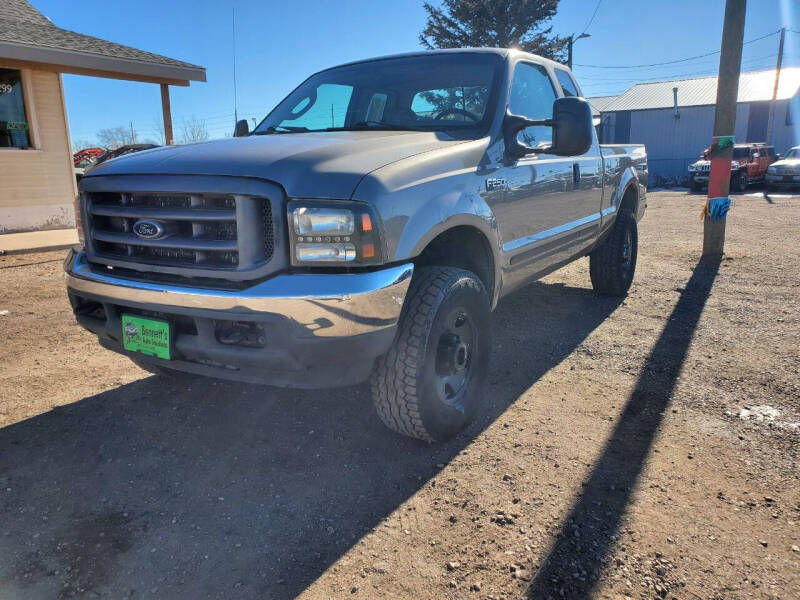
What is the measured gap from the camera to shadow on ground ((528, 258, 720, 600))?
1993 millimetres

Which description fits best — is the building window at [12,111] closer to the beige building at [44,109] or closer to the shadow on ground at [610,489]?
the beige building at [44,109]

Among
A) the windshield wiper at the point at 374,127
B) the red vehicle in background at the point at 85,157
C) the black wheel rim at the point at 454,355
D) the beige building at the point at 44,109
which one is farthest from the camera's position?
the red vehicle in background at the point at 85,157

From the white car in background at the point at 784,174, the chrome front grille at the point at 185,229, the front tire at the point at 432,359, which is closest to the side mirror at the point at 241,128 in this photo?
the chrome front grille at the point at 185,229

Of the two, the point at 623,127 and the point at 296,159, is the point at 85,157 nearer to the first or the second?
the point at 296,159

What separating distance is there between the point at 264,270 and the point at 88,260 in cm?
118

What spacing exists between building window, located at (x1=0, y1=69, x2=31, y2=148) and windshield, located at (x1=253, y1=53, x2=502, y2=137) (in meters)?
8.84

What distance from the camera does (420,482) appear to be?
8.54 ft

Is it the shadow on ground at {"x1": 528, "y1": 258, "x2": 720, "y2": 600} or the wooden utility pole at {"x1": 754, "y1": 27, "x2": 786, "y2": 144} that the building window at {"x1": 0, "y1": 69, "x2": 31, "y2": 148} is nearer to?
the shadow on ground at {"x1": 528, "y1": 258, "x2": 720, "y2": 600}

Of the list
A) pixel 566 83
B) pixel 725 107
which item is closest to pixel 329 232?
pixel 566 83

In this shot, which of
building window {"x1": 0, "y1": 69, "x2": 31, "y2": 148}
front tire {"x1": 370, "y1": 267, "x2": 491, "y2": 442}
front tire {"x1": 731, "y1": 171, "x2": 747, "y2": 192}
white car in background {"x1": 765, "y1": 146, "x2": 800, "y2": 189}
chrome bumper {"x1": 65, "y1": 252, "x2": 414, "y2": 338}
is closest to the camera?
chrome bumper {"x1": 65, "y1": 252, "x2": 414, "y2": 338}

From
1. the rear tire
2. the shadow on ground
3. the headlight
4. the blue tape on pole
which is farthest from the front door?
the blue tape on pole

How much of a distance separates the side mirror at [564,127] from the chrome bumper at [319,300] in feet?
4.35

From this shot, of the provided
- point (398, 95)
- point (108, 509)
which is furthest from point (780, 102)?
point (108, 509)

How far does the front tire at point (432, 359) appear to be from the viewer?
101 inches
